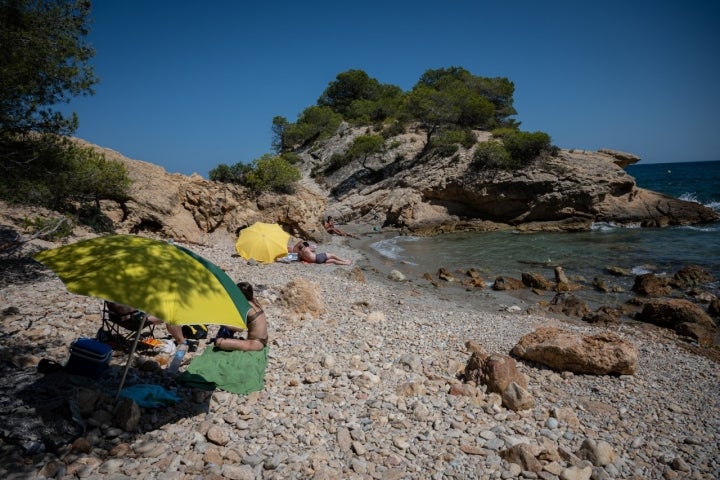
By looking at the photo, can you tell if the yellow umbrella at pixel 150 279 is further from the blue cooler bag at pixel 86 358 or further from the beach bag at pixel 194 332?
the beach bag at pixel 194 332

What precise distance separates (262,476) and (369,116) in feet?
173

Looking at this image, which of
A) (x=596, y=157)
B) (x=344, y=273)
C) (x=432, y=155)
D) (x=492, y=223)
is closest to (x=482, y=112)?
(x=432, y=155)

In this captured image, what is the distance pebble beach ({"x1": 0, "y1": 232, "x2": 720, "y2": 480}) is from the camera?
160 inches

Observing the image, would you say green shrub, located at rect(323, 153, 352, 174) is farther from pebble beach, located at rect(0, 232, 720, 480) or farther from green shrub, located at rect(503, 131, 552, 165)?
pebble beach, located at rect(0, 232, 720, 480)

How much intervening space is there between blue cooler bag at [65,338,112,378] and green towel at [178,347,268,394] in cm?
101

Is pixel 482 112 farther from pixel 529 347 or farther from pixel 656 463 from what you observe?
pixel 656 463

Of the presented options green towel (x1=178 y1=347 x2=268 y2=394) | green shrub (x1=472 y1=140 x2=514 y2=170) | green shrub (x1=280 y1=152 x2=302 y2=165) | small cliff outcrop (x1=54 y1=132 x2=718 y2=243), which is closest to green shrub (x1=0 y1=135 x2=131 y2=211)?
green towel (x1=178 y1=347 x2=268 y2=394)

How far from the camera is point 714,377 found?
7.27m

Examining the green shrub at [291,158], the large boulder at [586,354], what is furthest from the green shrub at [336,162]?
the large boulder at [586,354]

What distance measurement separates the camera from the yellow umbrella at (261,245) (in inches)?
520

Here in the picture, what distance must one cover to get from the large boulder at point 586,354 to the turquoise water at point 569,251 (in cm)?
929

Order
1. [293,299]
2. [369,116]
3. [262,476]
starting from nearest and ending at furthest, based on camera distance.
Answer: [262,476] < [293,299] < [369,116]

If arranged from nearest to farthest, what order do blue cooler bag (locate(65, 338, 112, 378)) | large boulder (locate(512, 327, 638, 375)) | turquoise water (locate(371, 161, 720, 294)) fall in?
1. blue cooler bag (locate(65, 338, 112, 378))
2. large boulder (locate(512, 327, 638, 375))
3. turquoise water (locate(371, 161, 720, 294))

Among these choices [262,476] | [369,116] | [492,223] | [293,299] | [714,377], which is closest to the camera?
[262,476]
